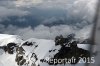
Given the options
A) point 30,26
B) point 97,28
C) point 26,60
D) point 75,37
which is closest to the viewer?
point 97,28

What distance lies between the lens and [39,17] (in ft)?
9.76

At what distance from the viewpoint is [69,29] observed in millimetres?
3314

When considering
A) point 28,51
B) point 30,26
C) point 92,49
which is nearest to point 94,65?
point 92,49

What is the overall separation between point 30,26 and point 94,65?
2651 mm

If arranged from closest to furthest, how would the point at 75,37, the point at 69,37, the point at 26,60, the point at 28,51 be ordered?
the point at 75,37 < the point at 69,37 < the point at 26,60 < the point at 28,51

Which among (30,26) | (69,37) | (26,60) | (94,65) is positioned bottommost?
(26,60)

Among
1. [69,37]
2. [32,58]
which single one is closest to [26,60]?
[32,58]

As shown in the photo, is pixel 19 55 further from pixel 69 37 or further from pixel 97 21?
pixel 97 21

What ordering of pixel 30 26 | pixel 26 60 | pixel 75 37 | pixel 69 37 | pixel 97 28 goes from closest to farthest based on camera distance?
1. pixel 97 28
2. pixel 30 26
3. pixel 75 37
4. pixel 69 37
5. pixel 26 60

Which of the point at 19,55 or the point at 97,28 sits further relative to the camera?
the point at 19,55

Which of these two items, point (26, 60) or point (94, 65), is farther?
point (26, 60)

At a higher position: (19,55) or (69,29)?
(69,29)

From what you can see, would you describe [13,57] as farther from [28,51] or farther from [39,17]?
[39,17]

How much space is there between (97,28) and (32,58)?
425cm
